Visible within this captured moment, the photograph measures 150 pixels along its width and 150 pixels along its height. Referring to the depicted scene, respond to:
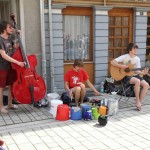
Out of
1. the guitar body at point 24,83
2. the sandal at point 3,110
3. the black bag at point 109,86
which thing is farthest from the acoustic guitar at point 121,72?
the sandal at point 3,110

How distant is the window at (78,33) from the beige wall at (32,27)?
0.86 m

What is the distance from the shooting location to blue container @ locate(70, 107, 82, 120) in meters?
4.95

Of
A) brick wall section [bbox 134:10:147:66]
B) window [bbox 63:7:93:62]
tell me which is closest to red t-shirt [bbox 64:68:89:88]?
window [bbox 63:7:93:62]

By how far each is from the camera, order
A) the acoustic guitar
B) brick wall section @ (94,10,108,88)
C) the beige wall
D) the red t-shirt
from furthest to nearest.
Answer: brick wall section @ (94,10,108,88)
the beige wall
the acoustic guitar
the red t-shirt

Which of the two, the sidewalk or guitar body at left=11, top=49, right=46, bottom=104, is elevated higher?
guitar body at left=11, top=49, right=46, bottom=104

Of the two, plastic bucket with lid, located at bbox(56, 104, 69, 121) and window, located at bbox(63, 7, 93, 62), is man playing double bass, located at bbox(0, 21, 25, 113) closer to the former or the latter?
plastic bucket with lid, located at bbox(56, 104, 69, 121)

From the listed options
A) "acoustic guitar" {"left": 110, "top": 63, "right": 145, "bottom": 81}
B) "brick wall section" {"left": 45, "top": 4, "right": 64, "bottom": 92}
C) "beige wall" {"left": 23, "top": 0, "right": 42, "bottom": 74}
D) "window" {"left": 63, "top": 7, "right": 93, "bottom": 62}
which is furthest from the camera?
"window" {"left": 63, "top": 7, "right": 93, "bottom": 62}

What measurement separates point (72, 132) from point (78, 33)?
3.44m

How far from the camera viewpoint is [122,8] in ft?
24.3

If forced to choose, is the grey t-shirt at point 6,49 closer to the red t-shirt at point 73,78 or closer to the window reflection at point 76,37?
the red t-shirt at point 73,78

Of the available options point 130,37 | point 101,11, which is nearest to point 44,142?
point 101,11

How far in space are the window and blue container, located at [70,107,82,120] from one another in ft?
7.81

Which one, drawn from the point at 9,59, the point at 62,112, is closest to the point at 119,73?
the point at 62,112

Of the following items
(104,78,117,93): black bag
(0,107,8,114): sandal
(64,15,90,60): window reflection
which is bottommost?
(0,107,8,114): sandal
